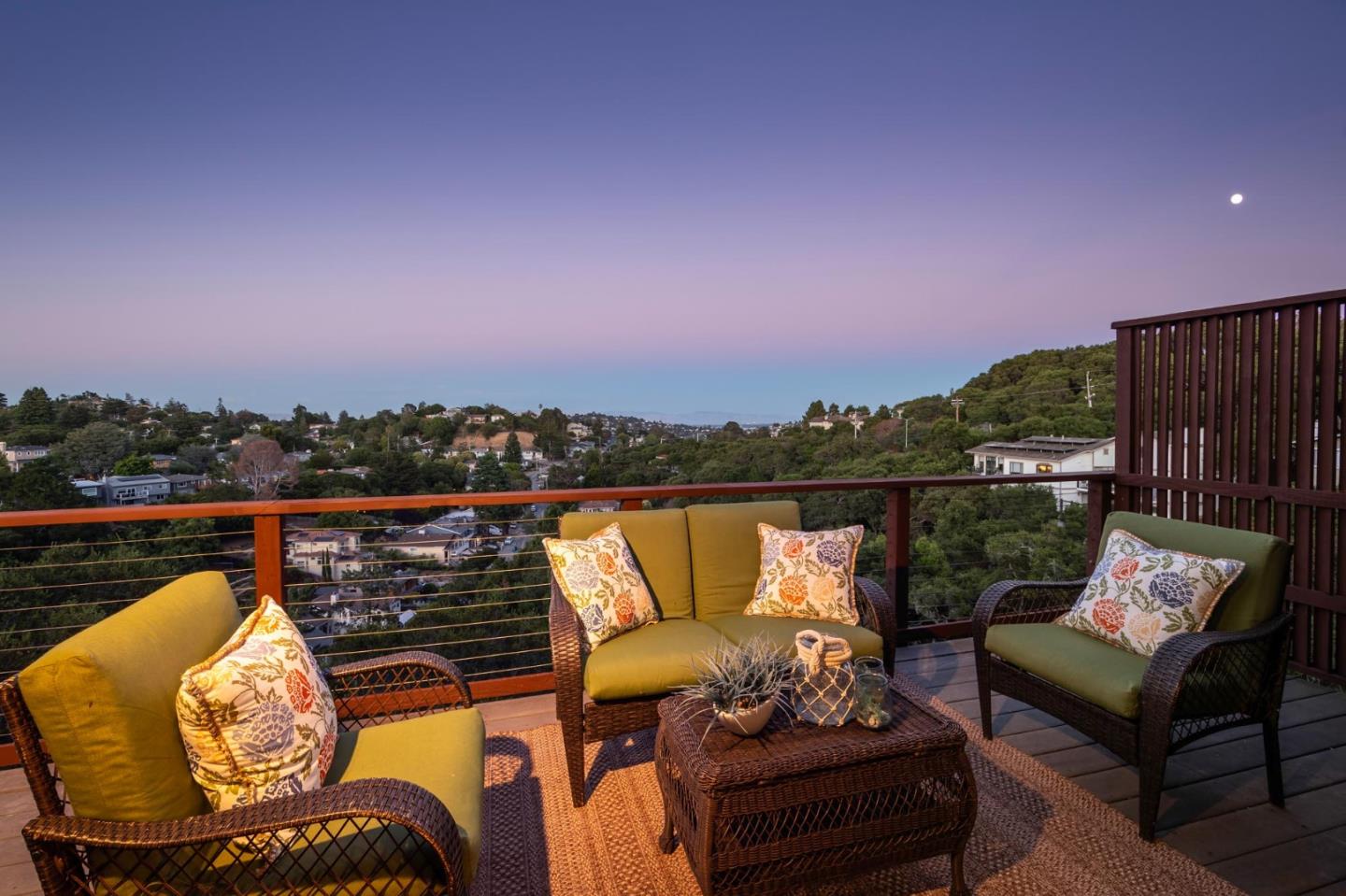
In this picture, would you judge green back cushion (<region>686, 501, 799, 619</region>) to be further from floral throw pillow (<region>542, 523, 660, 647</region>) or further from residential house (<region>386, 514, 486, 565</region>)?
residential house (<region>386, 514, 486, 565</region>)

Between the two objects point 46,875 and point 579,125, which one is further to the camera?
point 579,125

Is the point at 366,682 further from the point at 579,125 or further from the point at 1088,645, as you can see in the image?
the point at 579,125

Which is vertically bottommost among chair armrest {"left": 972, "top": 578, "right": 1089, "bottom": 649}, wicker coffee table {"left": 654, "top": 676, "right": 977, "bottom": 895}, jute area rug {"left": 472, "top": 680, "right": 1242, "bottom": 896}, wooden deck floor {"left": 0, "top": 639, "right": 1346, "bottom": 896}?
jute area rug {"left": 472, "top": 680, "right": 1242, "bottom": 896}

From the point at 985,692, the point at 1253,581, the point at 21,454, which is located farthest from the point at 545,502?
the point at 21,454

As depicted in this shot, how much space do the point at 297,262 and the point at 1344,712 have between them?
25.2 feet

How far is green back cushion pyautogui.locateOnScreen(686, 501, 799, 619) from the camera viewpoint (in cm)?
312

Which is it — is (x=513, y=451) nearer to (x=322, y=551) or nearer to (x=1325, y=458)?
(x=322, y=551)

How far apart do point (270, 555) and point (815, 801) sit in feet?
8.69

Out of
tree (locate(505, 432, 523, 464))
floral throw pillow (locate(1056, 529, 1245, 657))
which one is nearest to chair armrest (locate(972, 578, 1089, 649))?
floral throw pillow (locate(1056, 529, 1245, 657))

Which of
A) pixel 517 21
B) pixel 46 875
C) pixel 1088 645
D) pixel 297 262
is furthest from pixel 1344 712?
pixel 297 262

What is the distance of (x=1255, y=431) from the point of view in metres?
3.57

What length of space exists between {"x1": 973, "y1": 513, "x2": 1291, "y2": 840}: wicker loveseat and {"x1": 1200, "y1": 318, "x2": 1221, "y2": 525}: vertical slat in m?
1.52

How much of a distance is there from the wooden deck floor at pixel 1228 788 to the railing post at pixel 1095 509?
→ 1163 millimetres

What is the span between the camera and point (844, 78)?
197 inches
